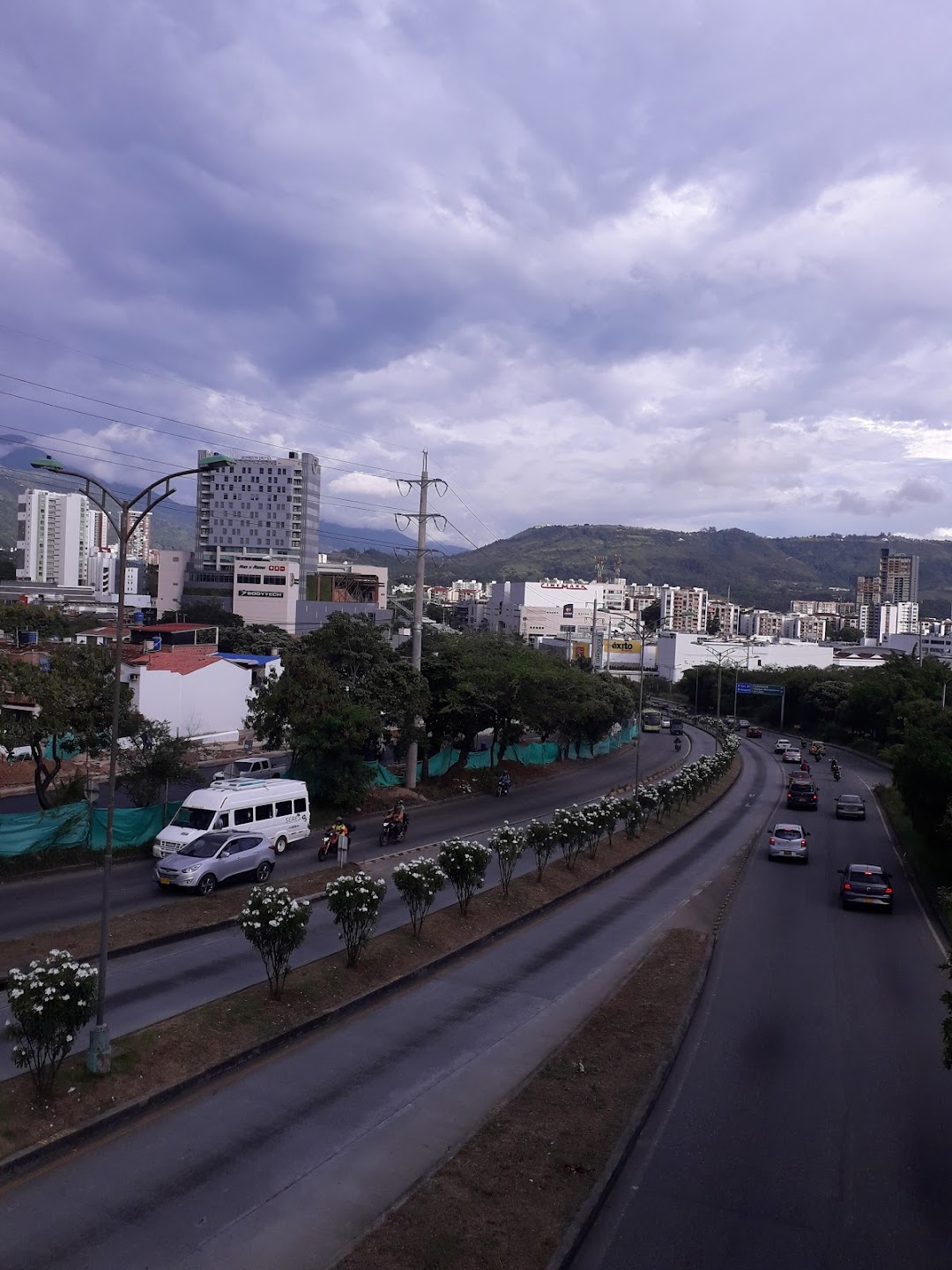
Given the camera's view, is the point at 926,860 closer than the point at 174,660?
Yes

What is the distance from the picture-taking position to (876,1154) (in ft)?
32.3

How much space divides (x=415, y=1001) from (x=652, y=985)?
4113mm

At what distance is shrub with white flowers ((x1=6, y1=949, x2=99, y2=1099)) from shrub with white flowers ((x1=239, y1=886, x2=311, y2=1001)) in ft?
10.3

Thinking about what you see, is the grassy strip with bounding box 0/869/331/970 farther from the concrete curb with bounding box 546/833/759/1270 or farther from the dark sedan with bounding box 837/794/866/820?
the dark sedan with bounding box 837/794/866/820

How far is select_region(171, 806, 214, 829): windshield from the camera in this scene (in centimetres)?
2295

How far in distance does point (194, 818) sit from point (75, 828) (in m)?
2.74

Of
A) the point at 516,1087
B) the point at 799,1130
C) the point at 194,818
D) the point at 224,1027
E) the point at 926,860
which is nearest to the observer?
the point at 799,1130

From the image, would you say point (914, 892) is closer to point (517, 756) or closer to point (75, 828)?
point (75, 828)

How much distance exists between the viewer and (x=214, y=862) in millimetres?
20469

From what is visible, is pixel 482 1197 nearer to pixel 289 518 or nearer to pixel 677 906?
pixel 677 906

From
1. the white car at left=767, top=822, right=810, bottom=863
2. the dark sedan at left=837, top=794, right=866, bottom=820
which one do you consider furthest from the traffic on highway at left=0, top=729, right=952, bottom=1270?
the dark sedan at left=837, top=794, right=866, bottom=820

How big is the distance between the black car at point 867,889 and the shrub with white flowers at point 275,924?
16072mm

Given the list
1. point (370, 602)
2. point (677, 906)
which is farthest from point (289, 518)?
point (677, 906)

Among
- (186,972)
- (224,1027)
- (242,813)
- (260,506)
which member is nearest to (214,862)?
(242,813)
